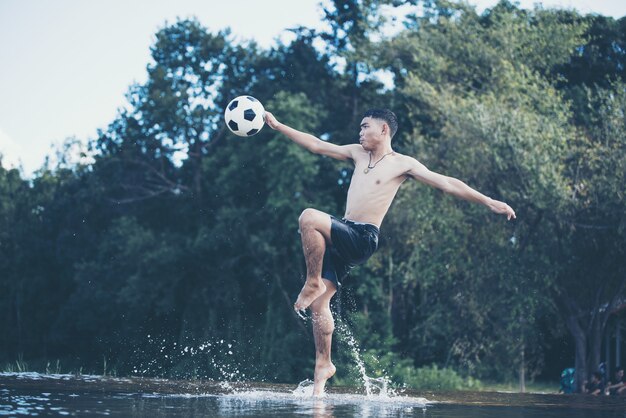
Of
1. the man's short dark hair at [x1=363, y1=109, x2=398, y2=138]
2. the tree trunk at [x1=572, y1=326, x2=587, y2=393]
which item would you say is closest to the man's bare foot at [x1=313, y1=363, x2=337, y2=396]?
the man's short dark hair at [x1=363, y1=109, x2=398, y2=138]

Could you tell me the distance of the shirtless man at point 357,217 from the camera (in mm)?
6988

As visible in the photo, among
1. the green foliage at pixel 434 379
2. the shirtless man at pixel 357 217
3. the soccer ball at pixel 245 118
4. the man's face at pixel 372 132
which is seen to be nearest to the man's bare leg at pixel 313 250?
the shirtless man at pixel 357 217

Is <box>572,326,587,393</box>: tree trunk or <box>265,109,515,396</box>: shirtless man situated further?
<box>572,326,587,393</box>: tree trunk

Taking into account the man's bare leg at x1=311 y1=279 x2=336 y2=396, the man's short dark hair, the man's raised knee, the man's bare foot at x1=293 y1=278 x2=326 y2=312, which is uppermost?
the man's short dark hair

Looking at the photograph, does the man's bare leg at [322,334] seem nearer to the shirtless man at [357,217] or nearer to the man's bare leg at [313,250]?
the shirtless man at [357,217]

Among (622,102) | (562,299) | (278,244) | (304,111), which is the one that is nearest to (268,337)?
(278,244)

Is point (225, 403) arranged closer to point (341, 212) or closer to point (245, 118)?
point (245, 118)

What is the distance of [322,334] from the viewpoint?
299 inches

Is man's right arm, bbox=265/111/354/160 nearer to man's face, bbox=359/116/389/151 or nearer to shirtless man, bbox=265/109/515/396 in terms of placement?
shirtless man, bbox=265/109/515/396

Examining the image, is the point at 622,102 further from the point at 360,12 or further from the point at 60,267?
the point at 60,267

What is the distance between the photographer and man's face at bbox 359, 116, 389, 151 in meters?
7.54

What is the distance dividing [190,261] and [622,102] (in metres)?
16.4

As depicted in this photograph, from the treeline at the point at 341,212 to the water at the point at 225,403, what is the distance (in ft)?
38.5

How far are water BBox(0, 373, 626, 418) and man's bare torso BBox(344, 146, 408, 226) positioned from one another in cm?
159
